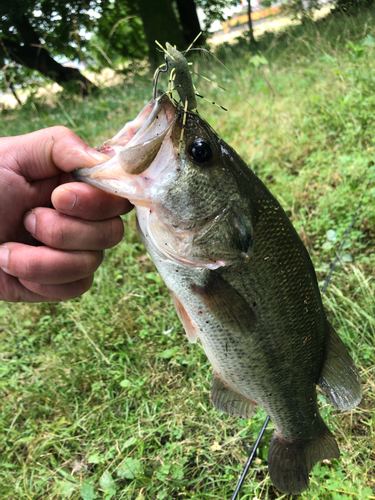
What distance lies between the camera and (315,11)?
7.00 metres

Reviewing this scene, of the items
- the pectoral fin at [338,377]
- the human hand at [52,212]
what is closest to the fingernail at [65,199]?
the human hand at [52,212]

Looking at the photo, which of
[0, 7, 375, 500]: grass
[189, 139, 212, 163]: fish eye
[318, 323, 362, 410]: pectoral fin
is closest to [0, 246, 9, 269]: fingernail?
[189, 139, 212, 163]: fish eye

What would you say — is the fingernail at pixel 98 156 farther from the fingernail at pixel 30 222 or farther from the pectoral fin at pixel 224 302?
the pectoral fin at pixel 224 302

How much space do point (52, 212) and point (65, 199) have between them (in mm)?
129

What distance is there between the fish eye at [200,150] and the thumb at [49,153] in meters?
0.33

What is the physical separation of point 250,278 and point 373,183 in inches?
89.6

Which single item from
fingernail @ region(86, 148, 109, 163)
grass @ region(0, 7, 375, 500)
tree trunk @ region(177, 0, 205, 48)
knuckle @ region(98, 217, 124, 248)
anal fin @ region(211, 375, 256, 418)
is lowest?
grass @ region(0, 7, 375, 500)

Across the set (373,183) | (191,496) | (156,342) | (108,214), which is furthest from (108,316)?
(373,183)

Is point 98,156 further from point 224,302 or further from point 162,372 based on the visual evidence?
point 162,372

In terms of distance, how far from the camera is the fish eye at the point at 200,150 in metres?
1.22

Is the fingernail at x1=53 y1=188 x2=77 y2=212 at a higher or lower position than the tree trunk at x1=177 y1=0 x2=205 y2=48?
lower

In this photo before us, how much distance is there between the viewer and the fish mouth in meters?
1.16

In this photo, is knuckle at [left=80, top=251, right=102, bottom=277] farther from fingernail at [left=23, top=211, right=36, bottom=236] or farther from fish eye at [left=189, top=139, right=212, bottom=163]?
fish eye at [left=189, top=139, right=212, bottom=163]

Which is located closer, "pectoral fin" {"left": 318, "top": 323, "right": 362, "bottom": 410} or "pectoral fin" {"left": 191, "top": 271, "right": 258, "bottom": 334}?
"pectoral fin" {"left": 191, "top": 271, "right": 258, "bottom": 334}
